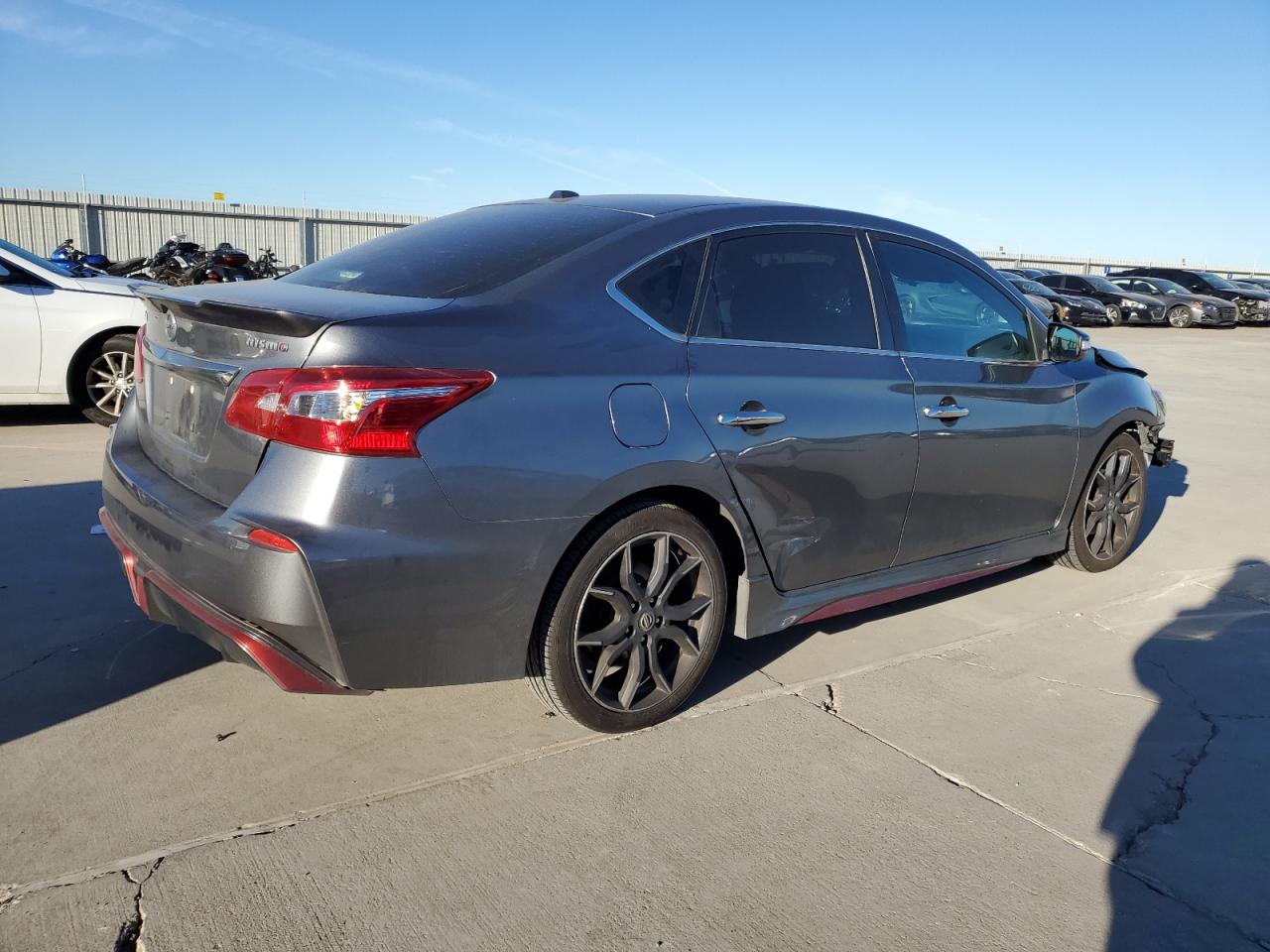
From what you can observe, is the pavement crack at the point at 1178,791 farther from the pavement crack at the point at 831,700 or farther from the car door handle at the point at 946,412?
the car door handle at the point at 946,412

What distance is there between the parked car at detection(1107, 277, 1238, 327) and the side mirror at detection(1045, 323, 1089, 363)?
27695mm

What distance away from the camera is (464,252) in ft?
11.6

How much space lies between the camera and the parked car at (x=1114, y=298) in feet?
94.0

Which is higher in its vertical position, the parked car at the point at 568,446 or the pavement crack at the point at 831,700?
the parked car at the point at 568,446

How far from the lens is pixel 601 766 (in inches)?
126

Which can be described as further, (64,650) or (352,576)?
(64,650)

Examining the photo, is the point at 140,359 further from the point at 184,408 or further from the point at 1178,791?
the point at 1178,791

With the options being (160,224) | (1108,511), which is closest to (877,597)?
(1108,511)

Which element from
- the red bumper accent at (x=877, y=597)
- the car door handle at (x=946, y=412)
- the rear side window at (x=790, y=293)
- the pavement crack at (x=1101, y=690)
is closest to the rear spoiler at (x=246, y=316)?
the rear side window at (x=790, y=293)

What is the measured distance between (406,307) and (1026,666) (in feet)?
9.32

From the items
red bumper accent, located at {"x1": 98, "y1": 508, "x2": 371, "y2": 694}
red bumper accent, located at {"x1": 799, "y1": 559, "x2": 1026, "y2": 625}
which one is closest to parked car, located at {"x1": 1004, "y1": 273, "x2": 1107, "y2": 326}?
red bumper accent, located at {"x1": 799, "y1": 559, "x2": 1026, "y2": 625}

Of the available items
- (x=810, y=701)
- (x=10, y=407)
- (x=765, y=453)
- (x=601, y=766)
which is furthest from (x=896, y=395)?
(x=10, y=407)

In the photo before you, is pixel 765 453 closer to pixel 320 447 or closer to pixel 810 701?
pixel 810 701

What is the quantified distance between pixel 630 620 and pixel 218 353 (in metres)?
1.45
